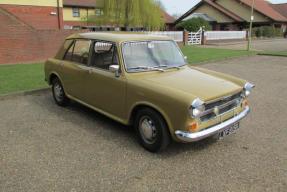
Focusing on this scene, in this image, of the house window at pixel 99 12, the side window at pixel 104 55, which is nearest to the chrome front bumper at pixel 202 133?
the side window at pixel 104 55

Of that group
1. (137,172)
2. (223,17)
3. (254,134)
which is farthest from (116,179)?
A: (223,17)

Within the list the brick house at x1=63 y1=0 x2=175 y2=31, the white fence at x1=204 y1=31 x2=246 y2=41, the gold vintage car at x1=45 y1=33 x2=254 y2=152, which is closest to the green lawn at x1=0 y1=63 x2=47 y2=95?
the gold vintage car at x1=45 y1=33 x2=254 y2=152

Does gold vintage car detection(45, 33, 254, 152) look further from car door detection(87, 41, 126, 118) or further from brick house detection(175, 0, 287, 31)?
brick house detection(175, 0, 287, 31)

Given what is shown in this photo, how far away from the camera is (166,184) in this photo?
385 cm

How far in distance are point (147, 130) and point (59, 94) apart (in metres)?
3.12

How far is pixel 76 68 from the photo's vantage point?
6.16 metres

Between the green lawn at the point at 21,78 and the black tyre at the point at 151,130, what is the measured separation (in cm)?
478

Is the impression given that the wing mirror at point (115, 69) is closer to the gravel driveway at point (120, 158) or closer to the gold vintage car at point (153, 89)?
the gold vintage car at point (153, 89)

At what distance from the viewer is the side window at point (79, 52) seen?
5988 mm

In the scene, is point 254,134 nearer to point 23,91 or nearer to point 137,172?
point 137,172

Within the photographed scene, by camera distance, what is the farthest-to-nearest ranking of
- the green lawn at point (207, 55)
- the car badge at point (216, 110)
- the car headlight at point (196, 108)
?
the green lawn at point (207, 55) → the car badge at point (216, 110) → the car headlight at point (196, 108)

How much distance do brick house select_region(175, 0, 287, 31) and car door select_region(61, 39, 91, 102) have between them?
45.0m

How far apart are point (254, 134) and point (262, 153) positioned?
0.82 metres

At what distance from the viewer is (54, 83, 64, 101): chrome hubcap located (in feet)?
22.9
